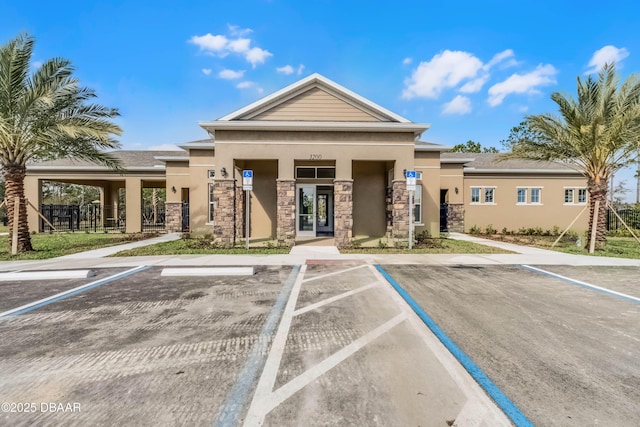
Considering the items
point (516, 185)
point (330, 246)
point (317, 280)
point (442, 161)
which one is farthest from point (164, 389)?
point (516, 185)

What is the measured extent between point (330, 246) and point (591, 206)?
10538mm

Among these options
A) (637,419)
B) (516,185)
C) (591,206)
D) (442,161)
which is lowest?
(637,419)

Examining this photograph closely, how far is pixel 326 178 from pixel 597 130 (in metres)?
10.5

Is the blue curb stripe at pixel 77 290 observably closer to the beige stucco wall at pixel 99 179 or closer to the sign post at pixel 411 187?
the sign post at pixel 411 187

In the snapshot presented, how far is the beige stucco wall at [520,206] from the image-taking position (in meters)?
20.8

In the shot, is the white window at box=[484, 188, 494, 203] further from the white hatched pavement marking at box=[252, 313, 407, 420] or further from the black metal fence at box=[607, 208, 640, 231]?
the white hatched pavement marking at box=[252, 313, 407, 420]

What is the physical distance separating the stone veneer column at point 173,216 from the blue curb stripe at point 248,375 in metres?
15.5

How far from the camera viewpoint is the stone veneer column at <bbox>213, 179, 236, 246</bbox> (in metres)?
12.5

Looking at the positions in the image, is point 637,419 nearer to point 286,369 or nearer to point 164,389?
point 286,369

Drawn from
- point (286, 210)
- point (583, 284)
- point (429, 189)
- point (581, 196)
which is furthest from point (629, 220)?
point (286, 210)

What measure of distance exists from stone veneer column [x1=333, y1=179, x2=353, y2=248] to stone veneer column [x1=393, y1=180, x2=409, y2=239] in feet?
6.14

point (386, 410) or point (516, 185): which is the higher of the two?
point (516, 185)

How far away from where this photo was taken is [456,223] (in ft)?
65.3

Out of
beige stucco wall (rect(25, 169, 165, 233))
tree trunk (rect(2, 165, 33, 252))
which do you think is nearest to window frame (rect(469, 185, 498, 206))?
beige stucco wall (rect(25, 169, 165, 233))
